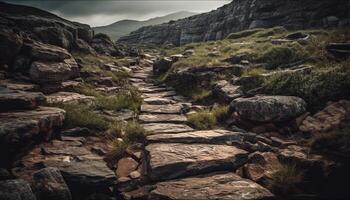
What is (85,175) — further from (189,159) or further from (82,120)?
(82,120)

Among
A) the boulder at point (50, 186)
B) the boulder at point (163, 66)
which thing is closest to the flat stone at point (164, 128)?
the boulder at point (50, 186)

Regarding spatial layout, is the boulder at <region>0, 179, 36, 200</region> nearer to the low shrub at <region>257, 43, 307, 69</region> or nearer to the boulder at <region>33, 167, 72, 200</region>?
the boulder at <region>33, 167, 72, 200</region>

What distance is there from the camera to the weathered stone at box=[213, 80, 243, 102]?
10.1 metres

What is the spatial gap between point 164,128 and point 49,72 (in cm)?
574

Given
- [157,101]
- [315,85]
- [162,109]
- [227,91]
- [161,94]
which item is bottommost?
[162,109]

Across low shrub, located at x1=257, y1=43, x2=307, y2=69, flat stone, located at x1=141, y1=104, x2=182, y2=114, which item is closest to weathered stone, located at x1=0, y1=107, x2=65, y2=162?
flat stone, located at x1=141, y1=104, x2=182, y2=114

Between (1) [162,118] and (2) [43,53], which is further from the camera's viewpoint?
(2) [43,53]

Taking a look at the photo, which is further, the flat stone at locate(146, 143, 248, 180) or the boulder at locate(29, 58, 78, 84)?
the boulder at locate(29, 58, 78, 84)

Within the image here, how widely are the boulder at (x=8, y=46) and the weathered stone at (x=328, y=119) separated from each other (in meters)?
11.4

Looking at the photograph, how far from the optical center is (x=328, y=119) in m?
6.96

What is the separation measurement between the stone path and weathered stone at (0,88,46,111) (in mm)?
3121

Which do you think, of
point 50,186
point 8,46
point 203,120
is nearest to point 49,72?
point 8,46

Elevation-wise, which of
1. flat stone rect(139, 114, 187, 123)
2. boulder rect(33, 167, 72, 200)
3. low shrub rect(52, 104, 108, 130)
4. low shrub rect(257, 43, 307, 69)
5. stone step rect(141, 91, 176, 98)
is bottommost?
boulder rect(33, 167, 72, 200)

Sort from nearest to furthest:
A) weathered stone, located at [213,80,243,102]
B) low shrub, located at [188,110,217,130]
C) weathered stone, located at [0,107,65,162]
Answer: weathered stone, located at [0,107,65,162], low shrub, located at [188,110,217,130], weathered stone, located at [213,80,243,102]
